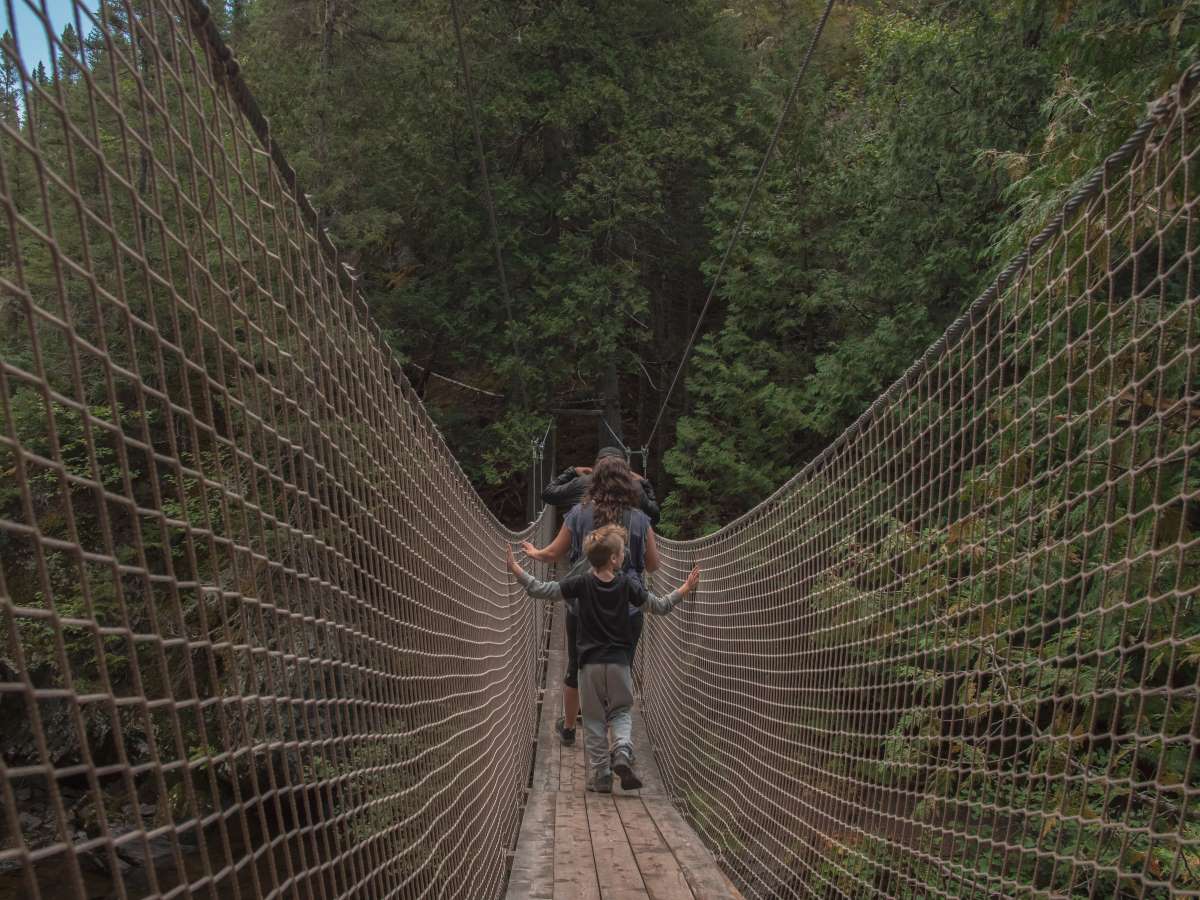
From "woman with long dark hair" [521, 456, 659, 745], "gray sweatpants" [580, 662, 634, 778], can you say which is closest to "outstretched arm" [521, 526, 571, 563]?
"woman with long dark hair" [521, 456, 659, 745]

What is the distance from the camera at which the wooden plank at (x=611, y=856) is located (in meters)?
2.52

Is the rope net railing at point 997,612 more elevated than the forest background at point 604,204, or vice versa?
the forest background at point 604,204

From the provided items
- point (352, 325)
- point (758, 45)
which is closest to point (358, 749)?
point (352, 325)

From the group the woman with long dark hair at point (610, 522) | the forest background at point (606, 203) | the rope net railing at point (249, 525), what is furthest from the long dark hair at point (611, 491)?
the forest background at point (606, 203)

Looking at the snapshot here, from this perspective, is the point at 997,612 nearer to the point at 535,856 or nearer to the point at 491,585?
the point at 535,856

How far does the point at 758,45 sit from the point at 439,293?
18.4 ft

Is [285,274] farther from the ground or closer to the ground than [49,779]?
farther from the ground

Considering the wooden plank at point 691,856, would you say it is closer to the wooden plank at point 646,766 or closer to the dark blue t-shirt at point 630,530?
the wooden plank at point 646,766

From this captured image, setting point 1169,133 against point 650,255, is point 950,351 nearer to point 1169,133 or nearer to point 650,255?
point 1169,133

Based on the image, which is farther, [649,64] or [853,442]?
[649,64]

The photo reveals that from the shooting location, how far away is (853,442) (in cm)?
259

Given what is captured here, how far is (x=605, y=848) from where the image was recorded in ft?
9.45

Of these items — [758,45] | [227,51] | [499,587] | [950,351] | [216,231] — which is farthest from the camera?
[758,45]

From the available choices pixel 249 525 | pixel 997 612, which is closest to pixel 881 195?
pixel 997 612
